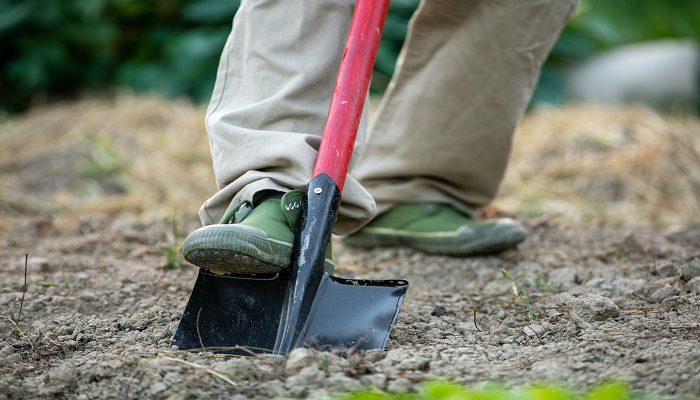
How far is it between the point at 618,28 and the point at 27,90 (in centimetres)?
443

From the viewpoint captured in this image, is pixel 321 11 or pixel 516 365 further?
pixel 321 11

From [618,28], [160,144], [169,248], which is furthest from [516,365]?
[618,28]

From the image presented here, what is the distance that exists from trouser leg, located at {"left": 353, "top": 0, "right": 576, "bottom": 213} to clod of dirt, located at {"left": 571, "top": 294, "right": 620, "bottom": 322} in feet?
2.40

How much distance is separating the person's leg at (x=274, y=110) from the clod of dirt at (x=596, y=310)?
46cm

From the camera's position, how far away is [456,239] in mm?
2105

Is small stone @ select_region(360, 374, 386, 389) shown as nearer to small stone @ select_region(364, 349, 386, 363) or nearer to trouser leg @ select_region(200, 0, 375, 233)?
small stone @ select_region(364, 349, 386, 363)

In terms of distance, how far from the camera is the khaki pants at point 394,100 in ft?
4.95

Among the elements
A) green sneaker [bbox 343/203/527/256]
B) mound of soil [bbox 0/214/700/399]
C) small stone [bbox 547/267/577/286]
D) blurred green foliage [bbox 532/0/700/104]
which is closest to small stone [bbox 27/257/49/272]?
mound of soil [bbox 0/214/700/399]

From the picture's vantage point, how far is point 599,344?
127 cm

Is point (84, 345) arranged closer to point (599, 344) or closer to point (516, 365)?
point (516, 365)

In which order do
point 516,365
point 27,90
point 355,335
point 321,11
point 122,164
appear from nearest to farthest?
1. point 516,365
2. point 355,335
3. point 321,11
4. point 122,164
5. point 27,90

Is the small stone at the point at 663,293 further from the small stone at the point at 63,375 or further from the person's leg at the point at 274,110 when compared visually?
the small stone at the point at 63,375

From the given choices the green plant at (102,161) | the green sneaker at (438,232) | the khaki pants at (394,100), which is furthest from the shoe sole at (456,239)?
the green plant at (102,161)

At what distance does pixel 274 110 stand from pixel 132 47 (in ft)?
13.4
